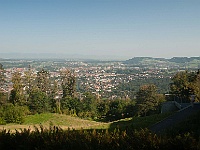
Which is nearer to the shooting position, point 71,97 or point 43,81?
point 71,97

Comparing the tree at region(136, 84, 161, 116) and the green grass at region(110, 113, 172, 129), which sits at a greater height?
the green grass at region(110, 113, 172, 129)

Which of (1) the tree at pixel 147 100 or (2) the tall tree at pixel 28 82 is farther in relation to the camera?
(2) the tall tree at pixel 28 82

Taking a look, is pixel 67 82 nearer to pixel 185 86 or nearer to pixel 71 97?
pixel 71 97

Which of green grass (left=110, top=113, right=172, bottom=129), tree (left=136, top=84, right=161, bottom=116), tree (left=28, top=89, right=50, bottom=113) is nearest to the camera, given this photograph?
green grass (left=110, top=113, right=172, bottom=129)

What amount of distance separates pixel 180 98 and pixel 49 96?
65.9ft

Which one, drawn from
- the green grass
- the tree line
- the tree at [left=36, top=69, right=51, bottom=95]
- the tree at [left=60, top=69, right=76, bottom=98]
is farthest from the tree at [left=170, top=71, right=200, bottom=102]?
the tree at [left=36, top=69, right=51, bottom=95]

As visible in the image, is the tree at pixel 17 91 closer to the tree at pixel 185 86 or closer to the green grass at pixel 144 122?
the green grass at pixel 144 122

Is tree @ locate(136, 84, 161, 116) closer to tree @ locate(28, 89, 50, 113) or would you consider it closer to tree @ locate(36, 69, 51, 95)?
tree @ locate(28, 89, 50, 113)

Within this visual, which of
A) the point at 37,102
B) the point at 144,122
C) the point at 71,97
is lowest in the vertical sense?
the point at 37,102

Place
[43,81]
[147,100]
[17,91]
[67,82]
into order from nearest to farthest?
[17,91] → [147,100] → [43,81] → [67,82]

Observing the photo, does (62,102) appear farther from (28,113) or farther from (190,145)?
(190,145)

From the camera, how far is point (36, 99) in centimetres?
3841

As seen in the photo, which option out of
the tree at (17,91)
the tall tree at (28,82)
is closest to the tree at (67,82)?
the tall tree at (28,82)

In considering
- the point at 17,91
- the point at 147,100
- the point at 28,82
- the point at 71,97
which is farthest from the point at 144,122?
the point at 28,82
